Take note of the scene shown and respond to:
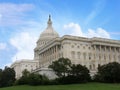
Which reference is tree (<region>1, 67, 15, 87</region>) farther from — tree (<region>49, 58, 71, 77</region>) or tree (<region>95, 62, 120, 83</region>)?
tree (<region>95, 62, 120, 83</region>)

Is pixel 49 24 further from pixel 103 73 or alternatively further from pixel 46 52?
pixel 103 73

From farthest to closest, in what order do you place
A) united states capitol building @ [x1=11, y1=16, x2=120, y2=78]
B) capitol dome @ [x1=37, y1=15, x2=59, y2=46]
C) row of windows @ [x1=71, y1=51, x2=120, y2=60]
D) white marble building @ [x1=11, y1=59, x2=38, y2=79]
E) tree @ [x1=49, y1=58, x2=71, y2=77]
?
capitol dome @ [x1=37, y1=15, x2=59, y2=46] < white marble building @ [x1=11, y1=59, x2=38, y2=79] < row of windows @ [x1=71, y1=51, x2=120, y2=60] < united states capitol building @ [x1=11, y1=16, x2=120, y2=78] < tree @ [x1=49, y1=58, x2=71, y2=77]

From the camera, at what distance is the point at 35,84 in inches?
3231

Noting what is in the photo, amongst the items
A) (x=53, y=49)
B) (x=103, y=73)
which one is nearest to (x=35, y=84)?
(x=103, y=73)

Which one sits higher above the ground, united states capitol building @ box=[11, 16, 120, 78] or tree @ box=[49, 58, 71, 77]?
united states capitol building @ box=[11, 16, 120, 78]

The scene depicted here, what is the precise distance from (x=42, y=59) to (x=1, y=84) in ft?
131

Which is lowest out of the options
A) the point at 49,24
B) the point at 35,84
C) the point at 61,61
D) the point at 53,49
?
the point at 35,84

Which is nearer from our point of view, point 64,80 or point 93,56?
point 64,80

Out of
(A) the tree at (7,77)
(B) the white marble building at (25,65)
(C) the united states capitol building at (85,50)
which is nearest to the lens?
(A) the tree at (7,77)

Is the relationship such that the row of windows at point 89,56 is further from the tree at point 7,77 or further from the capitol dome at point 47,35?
the capitol dome at point 47,35

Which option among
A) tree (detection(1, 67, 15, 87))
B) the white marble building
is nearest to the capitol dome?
the white marble building

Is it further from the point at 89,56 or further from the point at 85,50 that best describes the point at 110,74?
the point at 85,50

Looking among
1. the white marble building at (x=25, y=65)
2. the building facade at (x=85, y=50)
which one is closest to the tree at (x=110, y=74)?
the building facade at (x=85, y=50)

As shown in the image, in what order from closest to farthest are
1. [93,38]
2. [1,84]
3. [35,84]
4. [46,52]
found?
[35,84]
[1,84]
[93,38]
[46,52]
